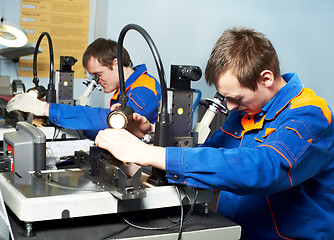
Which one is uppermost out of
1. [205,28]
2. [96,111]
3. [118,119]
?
[205,28]

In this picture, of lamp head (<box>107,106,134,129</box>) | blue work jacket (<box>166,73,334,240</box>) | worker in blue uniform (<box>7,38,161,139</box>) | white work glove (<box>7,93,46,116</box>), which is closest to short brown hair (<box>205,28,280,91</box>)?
blue work jacket (<box>166,73,334,240</box>)

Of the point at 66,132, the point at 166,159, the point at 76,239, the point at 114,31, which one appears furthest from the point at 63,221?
the point at 114,31

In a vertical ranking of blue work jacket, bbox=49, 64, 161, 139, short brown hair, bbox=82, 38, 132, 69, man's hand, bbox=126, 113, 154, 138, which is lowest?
blue work jacket, bbox=49, 64, 161, 139

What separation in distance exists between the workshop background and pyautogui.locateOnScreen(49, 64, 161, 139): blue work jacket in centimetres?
133

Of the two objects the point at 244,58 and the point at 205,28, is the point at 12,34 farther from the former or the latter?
the point at 244,58

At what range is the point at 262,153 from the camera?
1.07m

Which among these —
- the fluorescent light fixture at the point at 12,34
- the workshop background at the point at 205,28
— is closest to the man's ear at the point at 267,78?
the fluorescent light fixture at the point at 12,34

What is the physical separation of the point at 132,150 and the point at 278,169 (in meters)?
0.36

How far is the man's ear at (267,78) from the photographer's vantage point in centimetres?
131

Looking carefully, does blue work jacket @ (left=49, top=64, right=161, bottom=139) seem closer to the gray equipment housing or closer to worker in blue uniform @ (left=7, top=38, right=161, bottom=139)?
worker in blue uniform @ (left=7, top=38, right=161, bottom=139)

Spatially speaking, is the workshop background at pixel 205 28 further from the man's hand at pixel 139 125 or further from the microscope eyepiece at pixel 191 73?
the microscope eyepiece at pixel 191 73

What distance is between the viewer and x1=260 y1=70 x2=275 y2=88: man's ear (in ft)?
4.30

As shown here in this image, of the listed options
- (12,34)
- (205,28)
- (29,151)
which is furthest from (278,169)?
(205,28)

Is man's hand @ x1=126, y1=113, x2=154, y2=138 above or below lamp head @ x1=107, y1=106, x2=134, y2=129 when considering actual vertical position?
below
